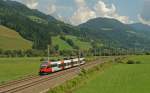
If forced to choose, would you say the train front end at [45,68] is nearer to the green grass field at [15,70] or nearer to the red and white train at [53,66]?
the red and white train at [53,66]

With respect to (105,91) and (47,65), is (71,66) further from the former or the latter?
(105,91)

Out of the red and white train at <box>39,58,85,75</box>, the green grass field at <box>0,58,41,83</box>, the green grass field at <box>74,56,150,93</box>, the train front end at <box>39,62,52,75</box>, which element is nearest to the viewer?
the green grass field at <box>74,56,150,93</box>

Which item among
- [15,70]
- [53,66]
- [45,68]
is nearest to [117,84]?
[45,68]

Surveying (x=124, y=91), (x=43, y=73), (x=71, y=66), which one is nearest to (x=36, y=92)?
(x=124, y=91)

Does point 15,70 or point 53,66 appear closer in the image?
point 53,66

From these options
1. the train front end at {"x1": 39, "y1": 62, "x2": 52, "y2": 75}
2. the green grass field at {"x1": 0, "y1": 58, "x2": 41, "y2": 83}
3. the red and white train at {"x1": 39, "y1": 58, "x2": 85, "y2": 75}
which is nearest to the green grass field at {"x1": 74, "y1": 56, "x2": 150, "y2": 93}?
the train front end at {"x1": 39, "y1": 62, "x2": 52, "y2": 75}

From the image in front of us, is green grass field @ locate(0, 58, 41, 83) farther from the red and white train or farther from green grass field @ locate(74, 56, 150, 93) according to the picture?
green grass field @ locate(74, 56, 150, 93)

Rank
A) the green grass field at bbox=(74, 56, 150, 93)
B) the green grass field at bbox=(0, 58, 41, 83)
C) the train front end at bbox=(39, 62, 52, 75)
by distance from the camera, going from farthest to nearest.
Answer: the train front end at bbox=(39, 62, 52, 75) → the green grass field at bbox=(0, 58, 41, 83) → the green grass field at bbox=(74, 56, 150, 93)

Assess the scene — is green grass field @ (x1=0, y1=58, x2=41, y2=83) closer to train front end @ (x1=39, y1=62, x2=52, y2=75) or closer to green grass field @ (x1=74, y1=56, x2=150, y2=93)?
train front end @ (x1=39, y1=62, x2=52, y2=75)

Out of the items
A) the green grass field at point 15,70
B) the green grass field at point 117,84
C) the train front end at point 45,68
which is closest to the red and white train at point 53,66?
the train front end at point 45,68

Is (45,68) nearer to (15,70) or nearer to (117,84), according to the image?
(15,70)

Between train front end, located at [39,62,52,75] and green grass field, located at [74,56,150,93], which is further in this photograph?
train front end, located at [39,62,52,75]

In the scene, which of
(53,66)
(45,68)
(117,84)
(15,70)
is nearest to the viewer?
(117,84)

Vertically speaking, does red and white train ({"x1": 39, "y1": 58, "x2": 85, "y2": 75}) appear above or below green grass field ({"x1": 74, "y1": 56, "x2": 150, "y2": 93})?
above
